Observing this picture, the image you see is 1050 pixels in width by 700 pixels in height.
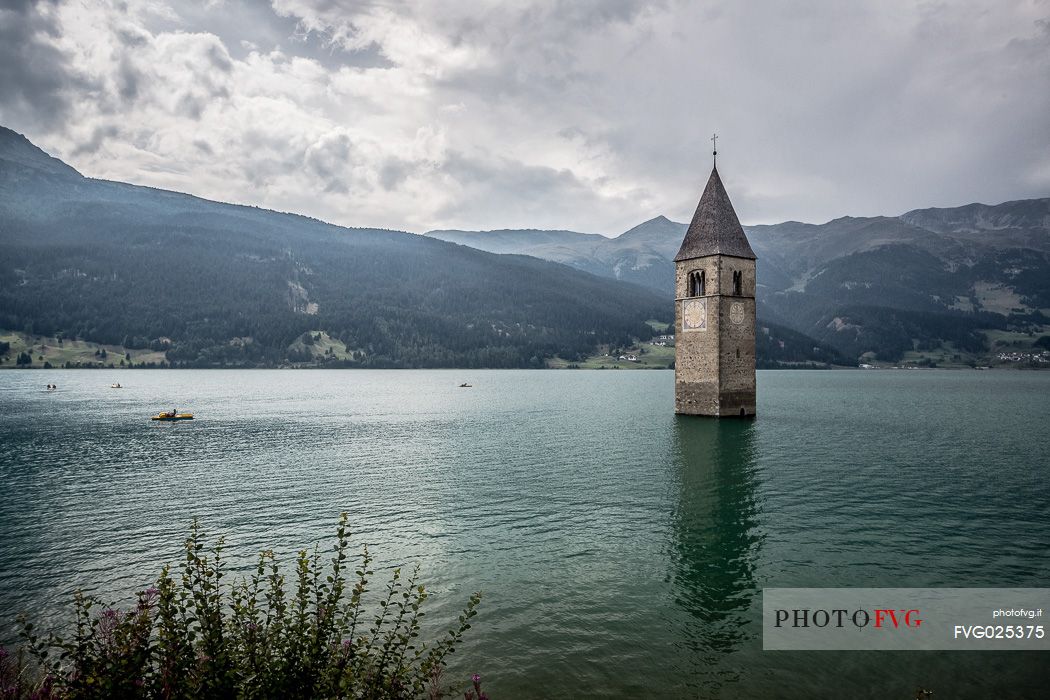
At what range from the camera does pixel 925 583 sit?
19.2 meters

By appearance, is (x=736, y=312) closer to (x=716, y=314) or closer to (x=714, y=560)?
(x=716, y=314)

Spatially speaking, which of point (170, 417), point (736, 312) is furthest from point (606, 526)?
point (170, 417)

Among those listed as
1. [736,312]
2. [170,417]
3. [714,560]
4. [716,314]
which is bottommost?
[170,417]

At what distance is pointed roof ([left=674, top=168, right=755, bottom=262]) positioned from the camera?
2441 inches

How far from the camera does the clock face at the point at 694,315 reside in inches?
2413

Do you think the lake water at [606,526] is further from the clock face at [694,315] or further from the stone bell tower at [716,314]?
the clock face at [694,315]

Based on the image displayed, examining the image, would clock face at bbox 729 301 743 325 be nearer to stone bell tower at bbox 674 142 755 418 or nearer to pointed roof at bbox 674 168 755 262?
stone bell tower at bbox 674 142 755 418

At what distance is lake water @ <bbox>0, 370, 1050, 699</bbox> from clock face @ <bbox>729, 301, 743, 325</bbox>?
1111 cm

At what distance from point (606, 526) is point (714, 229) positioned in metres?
44.9

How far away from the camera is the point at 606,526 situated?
2659 cm

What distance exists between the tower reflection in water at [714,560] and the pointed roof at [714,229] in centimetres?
2587

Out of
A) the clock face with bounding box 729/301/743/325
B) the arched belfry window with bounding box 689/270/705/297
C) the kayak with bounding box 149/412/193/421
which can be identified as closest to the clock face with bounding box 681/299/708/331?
the arched belfry window with bounding box 689/270/705/297

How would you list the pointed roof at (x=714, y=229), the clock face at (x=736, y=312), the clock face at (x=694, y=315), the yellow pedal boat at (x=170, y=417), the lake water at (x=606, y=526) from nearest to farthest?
1. the lake water at (x=606, y=526)
2. the clock face at (x=736, y=312)
3. the clock face at (x=694, y=315)
4. the pointed roof at (x=714, y=229)
5. the yellow pedal boat at (x=170, y=417)

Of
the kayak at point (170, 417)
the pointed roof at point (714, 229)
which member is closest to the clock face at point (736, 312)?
the pointed roof at point (714, 229)
